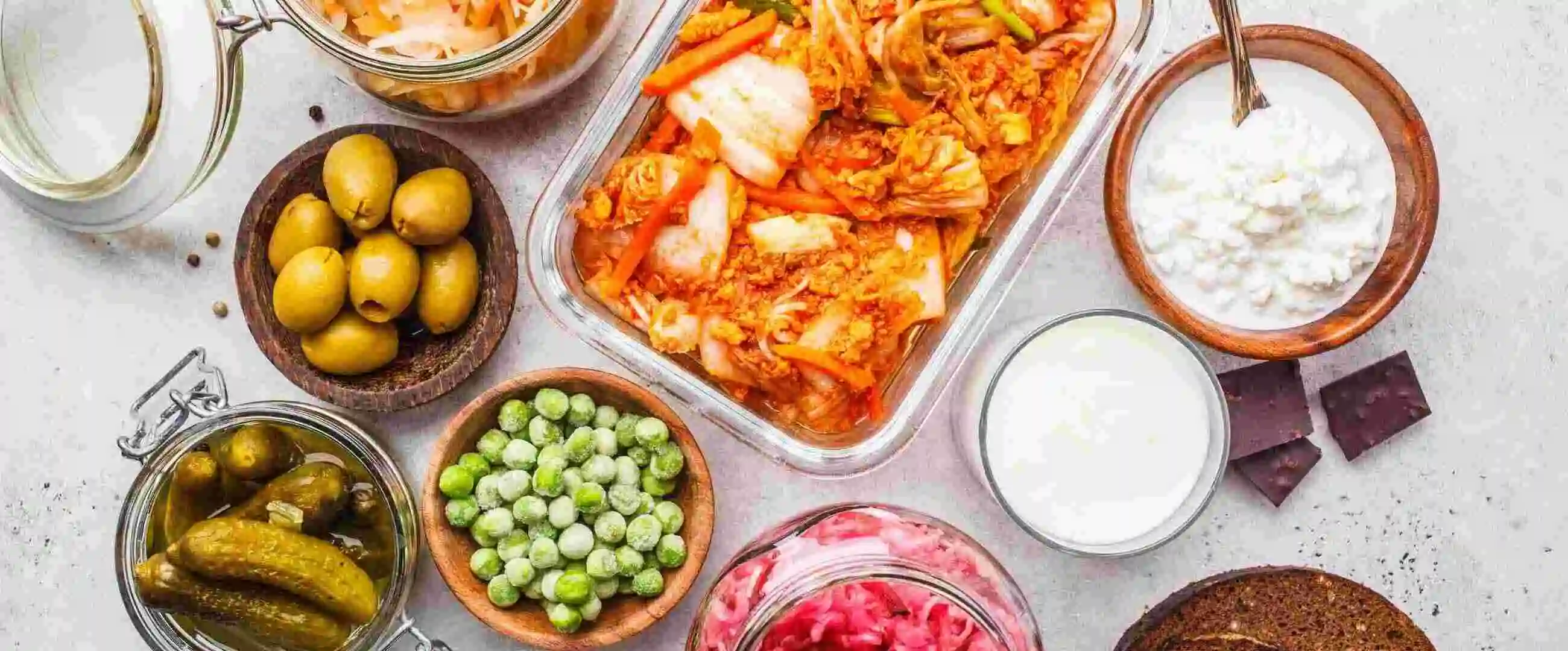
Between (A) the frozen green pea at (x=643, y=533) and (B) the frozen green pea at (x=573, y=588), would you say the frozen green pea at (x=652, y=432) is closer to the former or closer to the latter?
(A) the frozen green pea at (x=643, y=533)

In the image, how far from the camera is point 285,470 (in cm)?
209

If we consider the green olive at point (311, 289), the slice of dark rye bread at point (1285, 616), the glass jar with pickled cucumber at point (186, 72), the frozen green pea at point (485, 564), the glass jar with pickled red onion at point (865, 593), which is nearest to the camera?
the glass jar with pickled red onion at point (865, 593)

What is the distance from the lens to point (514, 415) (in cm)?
203

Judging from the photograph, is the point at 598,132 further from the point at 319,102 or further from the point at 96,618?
the point at 96,618

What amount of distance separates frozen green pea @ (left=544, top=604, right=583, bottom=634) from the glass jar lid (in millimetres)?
952

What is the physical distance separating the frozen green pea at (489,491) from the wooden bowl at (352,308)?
6.6 inches

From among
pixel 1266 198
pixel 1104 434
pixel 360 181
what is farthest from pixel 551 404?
pixel 1266 198

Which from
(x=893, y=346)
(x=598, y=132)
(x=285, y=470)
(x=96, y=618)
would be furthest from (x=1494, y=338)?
(x=96, y=618)

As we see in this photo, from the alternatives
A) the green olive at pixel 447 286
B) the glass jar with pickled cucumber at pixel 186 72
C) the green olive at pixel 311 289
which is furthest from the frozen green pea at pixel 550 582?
the glass jar with pickled cucumber at pixel 186 72

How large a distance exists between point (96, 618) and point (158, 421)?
1.34 feet

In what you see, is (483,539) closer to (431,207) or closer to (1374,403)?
(431,207)

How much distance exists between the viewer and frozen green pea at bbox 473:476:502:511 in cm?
204

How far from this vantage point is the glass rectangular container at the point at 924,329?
192 centimetres

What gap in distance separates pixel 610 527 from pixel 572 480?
11 centimetres
